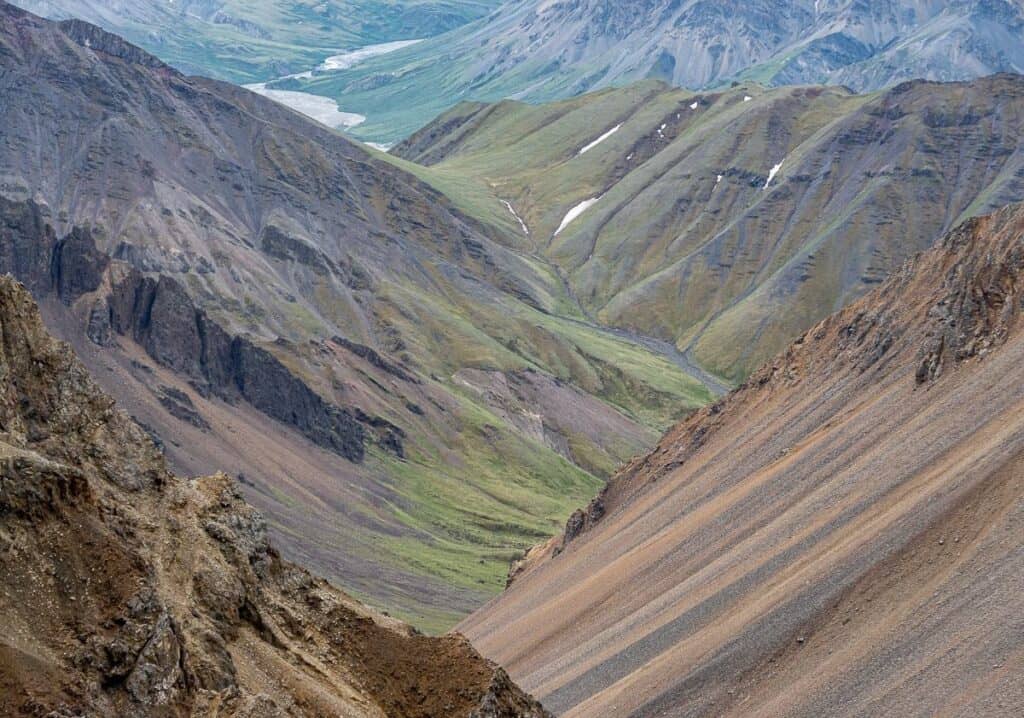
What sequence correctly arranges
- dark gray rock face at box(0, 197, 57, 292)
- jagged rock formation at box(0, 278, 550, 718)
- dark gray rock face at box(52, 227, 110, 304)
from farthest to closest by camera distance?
1. dark gray rock face at box(52, 227, 110, 304)
2. dark gray rock face at box(0, 197, 57, 292)
3. jagged rock formation at box(0, 278, 550, 718)

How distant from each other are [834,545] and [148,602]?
142ft

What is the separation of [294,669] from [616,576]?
165ft

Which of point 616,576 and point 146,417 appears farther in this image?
point 146,417

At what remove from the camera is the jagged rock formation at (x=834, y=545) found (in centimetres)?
6012

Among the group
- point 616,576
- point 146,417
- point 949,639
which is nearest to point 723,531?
point 616,576

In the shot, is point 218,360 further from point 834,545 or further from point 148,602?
Answer: point 148,602

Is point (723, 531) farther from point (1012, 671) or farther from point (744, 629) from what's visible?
point (1012, 671)

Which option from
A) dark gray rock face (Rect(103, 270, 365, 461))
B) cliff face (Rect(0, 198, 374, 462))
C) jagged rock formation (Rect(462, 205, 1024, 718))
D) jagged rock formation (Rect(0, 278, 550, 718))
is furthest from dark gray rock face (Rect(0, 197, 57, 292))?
jagged rock formation (Rect(0, 278, 550, 718))

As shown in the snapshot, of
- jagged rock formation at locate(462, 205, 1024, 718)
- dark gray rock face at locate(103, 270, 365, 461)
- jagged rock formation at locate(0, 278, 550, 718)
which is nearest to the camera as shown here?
jagged rock formation at locate(0, 278, 550, 718)

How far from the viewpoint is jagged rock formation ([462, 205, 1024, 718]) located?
60.1 meters

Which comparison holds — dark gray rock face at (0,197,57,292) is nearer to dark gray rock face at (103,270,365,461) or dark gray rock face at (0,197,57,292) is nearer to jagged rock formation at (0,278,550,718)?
dark gray rock face at (103,270,365,461)

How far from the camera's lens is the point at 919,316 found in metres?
101

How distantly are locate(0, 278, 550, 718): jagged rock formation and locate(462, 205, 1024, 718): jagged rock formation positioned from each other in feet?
60.8

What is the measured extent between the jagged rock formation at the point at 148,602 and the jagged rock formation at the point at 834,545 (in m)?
18.5
